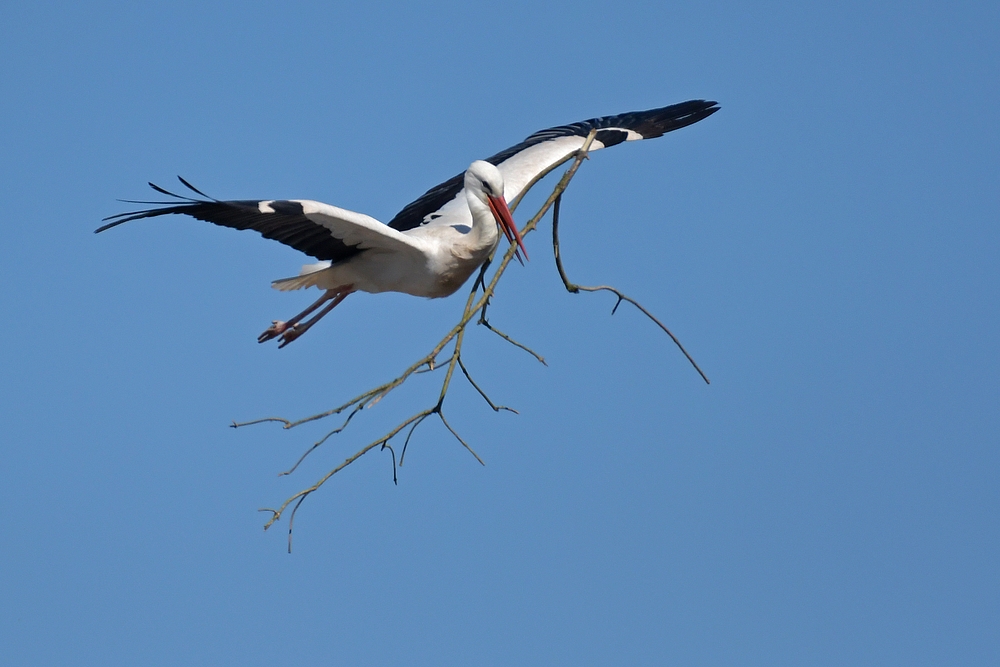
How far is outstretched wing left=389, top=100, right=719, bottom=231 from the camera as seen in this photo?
27.7 ft

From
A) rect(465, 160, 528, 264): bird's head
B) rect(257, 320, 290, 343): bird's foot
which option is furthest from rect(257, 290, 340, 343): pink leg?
rect(465, 160, 528, 264): bird's head

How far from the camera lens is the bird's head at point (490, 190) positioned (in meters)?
7.16

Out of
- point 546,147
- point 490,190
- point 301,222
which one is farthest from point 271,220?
point 546,147

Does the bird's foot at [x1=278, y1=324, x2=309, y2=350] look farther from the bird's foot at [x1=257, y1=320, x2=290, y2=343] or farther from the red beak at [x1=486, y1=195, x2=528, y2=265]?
the red beak at [x1=486, y1=195, x2=528, y2=265]

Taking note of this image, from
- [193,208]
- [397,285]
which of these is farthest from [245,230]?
[397,285]

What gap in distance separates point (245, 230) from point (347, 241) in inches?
29.2

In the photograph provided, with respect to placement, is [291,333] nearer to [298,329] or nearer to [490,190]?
[298,329]

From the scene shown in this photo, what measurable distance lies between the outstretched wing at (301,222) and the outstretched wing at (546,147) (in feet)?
2.84

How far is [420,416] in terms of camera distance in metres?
4.89

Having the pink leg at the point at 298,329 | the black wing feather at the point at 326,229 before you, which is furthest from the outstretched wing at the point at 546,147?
the pink leg at the point at 298,329

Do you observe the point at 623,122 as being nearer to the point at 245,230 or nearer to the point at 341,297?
the point at 341,297

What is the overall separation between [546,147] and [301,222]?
2.81 m

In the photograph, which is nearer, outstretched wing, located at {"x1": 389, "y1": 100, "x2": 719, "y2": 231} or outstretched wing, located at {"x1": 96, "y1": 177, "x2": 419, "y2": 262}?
outstretched wing, located at {"x1": 96, "y1": 177, "x2": 419, "y2": 262}

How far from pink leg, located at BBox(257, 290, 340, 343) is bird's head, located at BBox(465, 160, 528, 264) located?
1440 mm
